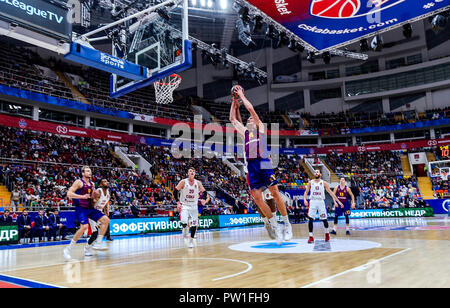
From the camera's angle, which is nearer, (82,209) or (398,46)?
(82,209)

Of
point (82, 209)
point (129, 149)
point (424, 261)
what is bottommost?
point (424, 261)

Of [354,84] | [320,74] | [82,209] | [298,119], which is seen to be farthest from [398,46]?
[82,209]

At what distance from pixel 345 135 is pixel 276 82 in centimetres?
1170

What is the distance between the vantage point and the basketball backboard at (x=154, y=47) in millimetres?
12086

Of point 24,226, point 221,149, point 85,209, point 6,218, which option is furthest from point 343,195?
point 221,149

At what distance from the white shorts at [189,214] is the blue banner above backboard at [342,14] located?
9.68 metres

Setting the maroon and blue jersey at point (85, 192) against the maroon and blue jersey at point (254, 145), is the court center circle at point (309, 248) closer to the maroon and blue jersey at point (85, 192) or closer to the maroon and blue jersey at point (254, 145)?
the maroon and blue jersey at point (254, 145)

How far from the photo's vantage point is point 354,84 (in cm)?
4697

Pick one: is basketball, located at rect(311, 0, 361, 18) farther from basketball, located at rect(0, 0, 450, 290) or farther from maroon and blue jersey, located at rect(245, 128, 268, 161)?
maroon and blue jersey, located at rect(245, 128, 268, 161)

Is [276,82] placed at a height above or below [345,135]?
above

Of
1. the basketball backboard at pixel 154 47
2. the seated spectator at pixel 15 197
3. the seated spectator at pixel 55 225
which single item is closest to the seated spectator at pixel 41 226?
the seated spectator at pixel 55 225

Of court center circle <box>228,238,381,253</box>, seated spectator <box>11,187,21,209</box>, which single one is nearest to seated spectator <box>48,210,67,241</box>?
seated spectator <box>11,187,21,209</box>

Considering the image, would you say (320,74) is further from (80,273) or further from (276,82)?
(80,273)
